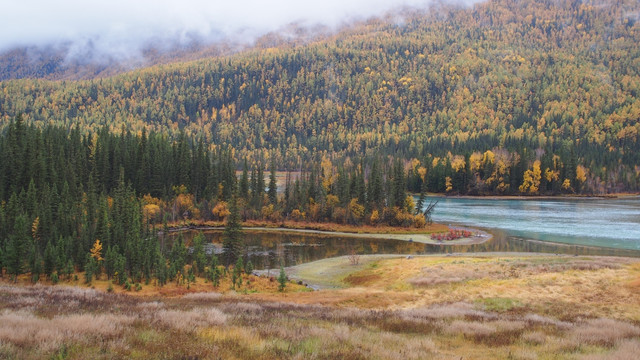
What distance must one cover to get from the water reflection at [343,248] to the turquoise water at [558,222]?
5.72 metres

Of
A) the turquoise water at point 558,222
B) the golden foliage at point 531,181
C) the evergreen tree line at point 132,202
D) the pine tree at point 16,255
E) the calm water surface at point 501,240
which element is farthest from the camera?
the golden foliage at point 531,181

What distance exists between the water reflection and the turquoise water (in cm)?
572

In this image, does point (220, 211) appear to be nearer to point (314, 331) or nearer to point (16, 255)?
point (16, 255)

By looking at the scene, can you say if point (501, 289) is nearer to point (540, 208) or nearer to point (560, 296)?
point (560, 296)

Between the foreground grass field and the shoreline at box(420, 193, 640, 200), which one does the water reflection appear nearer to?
the foreground grass field

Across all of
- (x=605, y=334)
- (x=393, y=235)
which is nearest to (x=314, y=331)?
(x=605, y=334)

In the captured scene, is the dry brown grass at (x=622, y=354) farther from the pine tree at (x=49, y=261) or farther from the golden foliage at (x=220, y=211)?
the golden foliage at (x=220, y=211)

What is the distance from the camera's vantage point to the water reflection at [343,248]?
67562 millimetres

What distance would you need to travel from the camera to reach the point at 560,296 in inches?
1318

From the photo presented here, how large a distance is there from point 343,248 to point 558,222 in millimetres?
56503

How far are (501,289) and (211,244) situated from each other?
56.5 metres

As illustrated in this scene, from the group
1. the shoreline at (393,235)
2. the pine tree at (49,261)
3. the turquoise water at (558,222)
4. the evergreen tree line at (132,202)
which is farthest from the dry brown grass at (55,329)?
the turquoise water at (558,222)

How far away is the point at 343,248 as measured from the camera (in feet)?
264

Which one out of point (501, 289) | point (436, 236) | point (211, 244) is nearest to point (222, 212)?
point (211, 244)
